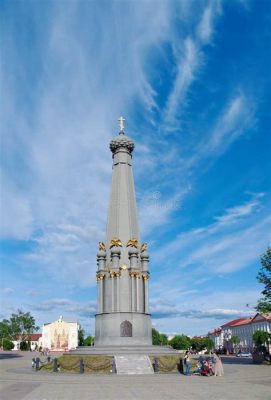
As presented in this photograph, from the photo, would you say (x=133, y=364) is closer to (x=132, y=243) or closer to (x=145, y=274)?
(x=145, y=274)

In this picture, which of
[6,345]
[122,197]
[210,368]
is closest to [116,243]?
[122,197]

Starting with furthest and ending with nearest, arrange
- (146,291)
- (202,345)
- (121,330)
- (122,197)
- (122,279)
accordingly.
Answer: (202,345) → (122,197) → (146,291) → (122,279) → (121,330)

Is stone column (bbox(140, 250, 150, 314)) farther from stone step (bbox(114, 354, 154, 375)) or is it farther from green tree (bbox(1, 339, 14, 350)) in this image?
green tree (bbox(1, 339, 14, 350))

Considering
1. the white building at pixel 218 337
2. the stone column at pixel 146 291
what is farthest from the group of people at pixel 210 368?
the white building at pixel 218 337

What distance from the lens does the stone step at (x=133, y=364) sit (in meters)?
25.1

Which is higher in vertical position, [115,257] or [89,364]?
[115,257]

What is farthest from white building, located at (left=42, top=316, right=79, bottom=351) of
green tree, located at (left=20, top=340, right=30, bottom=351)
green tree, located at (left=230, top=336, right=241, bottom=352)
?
green tree, located at (left=230, top=336, right=241, bottom=352)

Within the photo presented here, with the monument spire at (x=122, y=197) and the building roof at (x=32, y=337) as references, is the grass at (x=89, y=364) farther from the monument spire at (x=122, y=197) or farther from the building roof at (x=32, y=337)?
the building roof at (x=32, y=337)

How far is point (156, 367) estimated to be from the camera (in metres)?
25.7

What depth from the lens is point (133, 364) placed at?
25891 millimetres

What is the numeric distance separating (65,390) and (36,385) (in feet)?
8.21

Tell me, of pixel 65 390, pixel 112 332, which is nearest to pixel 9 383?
pixel 65 390

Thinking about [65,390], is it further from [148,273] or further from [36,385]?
[148,273]

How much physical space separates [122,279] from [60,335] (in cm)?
7566
